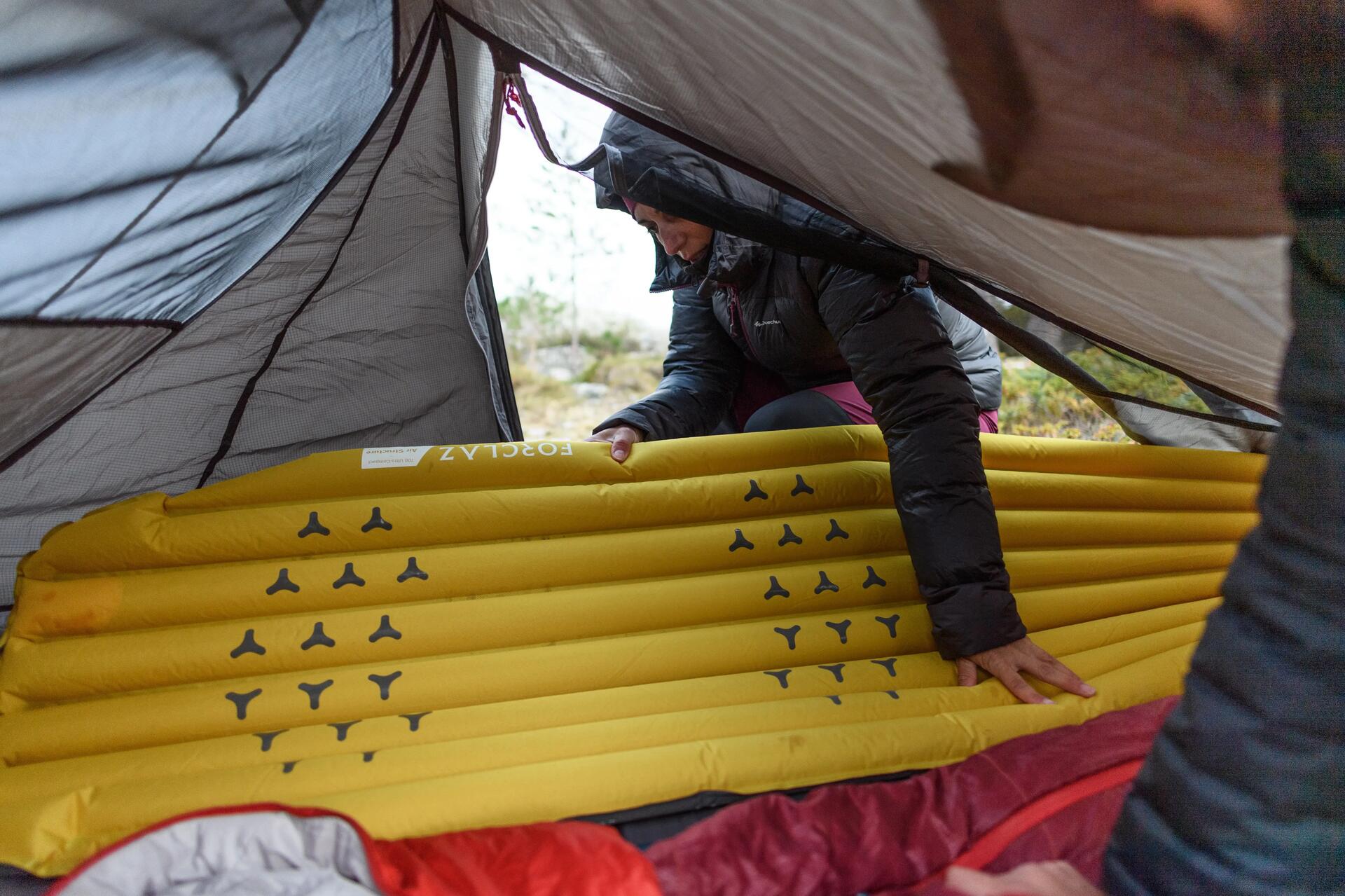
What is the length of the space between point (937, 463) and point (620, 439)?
548mm

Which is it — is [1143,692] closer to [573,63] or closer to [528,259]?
[573,63]

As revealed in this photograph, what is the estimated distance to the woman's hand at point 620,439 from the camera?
144cm

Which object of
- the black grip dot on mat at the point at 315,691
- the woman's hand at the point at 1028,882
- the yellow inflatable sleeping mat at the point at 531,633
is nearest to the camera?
the woman's hand at the point at 1028,882

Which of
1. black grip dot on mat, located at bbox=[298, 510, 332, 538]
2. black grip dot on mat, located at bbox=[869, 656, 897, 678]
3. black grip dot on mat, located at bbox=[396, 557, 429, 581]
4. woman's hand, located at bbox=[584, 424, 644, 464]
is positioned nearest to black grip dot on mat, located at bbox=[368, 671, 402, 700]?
black grip dot on mat, located at bbox=[396, 557, 429, 581]

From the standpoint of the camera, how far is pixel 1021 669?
1249 mm

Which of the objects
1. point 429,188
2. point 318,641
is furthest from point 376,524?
point 429,188

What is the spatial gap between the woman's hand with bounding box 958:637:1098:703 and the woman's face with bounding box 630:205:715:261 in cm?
80

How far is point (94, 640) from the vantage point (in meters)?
1.17

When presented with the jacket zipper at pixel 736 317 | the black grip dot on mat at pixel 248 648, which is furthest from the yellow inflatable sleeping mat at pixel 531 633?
the jacket zipper at pixel 736 317

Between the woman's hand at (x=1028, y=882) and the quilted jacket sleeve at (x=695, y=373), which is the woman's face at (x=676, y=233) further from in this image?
the woman's hand at (x=1028, y=882)

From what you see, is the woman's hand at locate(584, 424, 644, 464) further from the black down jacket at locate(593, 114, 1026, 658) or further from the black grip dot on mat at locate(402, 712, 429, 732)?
the black grip dot on mat at locate(402, 712, 429, 732)

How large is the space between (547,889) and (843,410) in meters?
1.03

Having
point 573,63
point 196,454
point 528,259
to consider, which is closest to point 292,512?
point 196,454

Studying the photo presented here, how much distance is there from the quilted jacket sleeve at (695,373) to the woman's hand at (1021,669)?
2.30 ft
